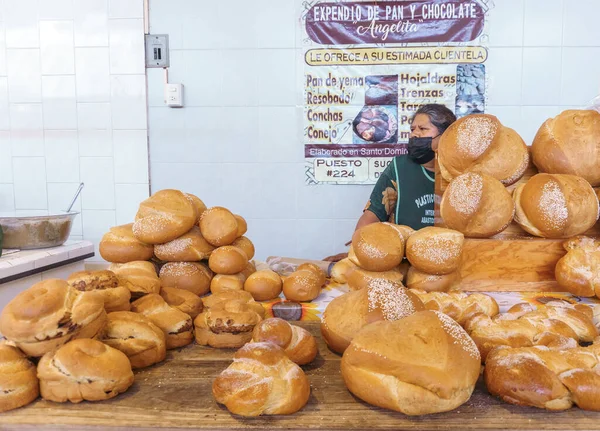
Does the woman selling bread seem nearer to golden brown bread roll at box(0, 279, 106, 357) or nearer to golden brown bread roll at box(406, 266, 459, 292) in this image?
golden brown bread roll at box(406, 266, 459, 292)

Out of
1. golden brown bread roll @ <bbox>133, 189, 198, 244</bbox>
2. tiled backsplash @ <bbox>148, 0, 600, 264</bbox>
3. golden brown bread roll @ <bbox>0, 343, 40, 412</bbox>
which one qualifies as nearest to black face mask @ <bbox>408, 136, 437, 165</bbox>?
tiled backsplash @ <bbox>148, 0, 600, 264</bbox>

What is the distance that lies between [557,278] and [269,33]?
2920mm

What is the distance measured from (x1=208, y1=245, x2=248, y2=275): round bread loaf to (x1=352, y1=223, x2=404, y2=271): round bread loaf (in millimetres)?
432

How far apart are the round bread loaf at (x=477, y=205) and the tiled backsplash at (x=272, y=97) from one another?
2203 mm

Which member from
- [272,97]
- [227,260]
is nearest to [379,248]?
[227,260]

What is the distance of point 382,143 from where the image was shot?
3.64 meters

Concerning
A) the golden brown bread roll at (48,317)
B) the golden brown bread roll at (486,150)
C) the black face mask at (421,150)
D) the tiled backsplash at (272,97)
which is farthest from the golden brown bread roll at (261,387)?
the tiled backsplash at (272,97)

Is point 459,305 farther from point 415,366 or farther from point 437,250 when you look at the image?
point 415,366

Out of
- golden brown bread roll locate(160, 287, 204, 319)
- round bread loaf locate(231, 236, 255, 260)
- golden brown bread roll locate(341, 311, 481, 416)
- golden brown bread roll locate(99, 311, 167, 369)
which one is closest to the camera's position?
golden brown bread roll locate(341, 311, 481, 416)

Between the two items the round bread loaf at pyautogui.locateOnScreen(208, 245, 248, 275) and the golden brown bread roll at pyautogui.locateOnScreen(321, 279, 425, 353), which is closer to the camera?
the golden brown bread roll at pyautogui.locateOnScreen(321, 279, 425, 353)

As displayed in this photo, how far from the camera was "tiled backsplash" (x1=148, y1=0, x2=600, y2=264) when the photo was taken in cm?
351

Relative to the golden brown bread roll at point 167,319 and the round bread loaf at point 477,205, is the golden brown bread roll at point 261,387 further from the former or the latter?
the round bread loaf at point 477,205

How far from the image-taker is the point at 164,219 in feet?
5.22

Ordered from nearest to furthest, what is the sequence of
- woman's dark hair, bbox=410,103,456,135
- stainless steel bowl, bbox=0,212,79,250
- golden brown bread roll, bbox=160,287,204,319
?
golden brown bread roll, bbox=160,287,204,319 → stainless steel bowl, bbox=0,212,79,250 → woman's dark hair, bbox=410,103,456,135
